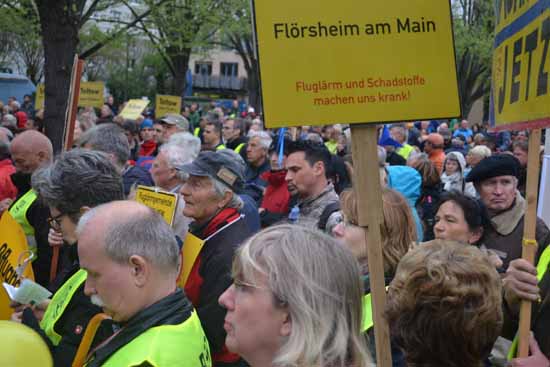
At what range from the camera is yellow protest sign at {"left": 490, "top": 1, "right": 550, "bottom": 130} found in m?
2.89

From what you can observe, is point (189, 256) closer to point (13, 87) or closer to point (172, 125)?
point (172, 125)

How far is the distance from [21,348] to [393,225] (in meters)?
2.20

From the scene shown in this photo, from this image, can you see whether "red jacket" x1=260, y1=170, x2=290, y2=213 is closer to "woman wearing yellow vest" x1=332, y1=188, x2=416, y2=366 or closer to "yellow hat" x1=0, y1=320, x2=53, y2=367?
"woman wearing yellow vest" x1=332, y1=188, x2=416, y2=366

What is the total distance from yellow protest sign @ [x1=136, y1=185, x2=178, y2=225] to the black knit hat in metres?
2.19

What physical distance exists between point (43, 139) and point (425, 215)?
13.7 feet

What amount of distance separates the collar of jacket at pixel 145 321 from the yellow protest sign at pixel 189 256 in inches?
56.1

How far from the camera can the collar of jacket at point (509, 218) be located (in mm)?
5039

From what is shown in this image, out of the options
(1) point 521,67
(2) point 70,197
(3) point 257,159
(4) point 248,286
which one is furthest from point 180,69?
(4) point 248,286

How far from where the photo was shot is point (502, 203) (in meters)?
5.26

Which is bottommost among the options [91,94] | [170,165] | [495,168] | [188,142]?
[495,168]

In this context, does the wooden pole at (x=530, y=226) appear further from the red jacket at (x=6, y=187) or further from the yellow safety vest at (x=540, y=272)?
the red jacket at (x=6, y=187)

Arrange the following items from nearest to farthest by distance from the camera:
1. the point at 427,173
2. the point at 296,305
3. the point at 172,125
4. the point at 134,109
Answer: the point at 296,305 → the point at 427,173 → the point at 172,125 → the point at 134,109

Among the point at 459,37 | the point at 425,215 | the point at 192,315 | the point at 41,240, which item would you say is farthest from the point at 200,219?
the point at 459,37

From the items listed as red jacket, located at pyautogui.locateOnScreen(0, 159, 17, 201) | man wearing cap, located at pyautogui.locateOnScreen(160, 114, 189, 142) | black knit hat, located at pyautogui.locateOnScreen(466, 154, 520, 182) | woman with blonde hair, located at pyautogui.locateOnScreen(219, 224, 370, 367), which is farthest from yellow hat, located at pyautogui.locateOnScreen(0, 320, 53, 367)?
man wearing cap, located at pyautogui.locateOnScreen(160, 114, 189, 142)
